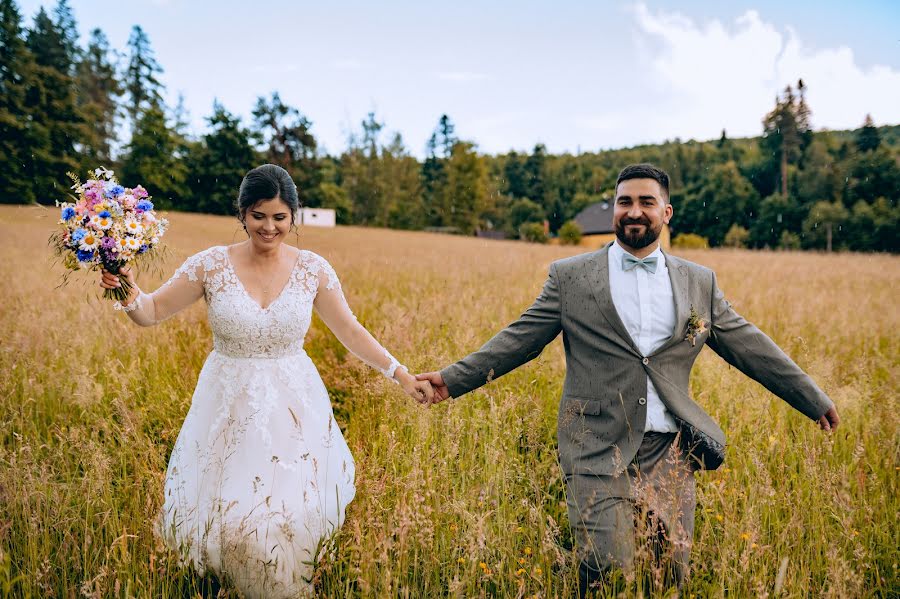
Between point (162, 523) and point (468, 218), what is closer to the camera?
point (162, 523)

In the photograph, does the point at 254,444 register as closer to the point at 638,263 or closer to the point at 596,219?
the point at 638,263

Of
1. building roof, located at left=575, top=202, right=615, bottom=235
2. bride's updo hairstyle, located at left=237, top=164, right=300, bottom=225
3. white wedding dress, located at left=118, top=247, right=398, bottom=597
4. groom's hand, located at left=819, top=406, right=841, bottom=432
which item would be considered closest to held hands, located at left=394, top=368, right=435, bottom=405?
white wedding dress, located at left=118, top=247, right=398, bottom=597

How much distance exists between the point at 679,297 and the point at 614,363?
0.52 m

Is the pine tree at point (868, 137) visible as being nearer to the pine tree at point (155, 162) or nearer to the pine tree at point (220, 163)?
the pine tree at point (220, 163)

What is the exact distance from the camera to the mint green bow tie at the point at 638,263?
10.1ft

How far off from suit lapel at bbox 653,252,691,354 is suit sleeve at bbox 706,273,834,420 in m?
0.16

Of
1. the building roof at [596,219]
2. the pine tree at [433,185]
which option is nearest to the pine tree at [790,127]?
the building roof at [596,219]

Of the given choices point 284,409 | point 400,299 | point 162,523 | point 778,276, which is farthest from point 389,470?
point 778,276

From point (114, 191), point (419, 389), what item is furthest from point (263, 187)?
point (419, 389)

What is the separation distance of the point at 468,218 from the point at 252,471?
59.7 meters

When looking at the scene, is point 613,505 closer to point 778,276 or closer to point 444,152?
point 778,276

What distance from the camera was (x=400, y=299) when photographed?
725 centimetres

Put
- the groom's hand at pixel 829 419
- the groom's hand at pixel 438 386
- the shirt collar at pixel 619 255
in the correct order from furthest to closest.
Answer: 1. the groom's hand at pixel 438 386
2. the shirt collar at pixel 619 255
3. the groom's hand at pixel 829 419

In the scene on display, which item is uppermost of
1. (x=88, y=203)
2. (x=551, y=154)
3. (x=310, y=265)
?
(x=551, y=154)
